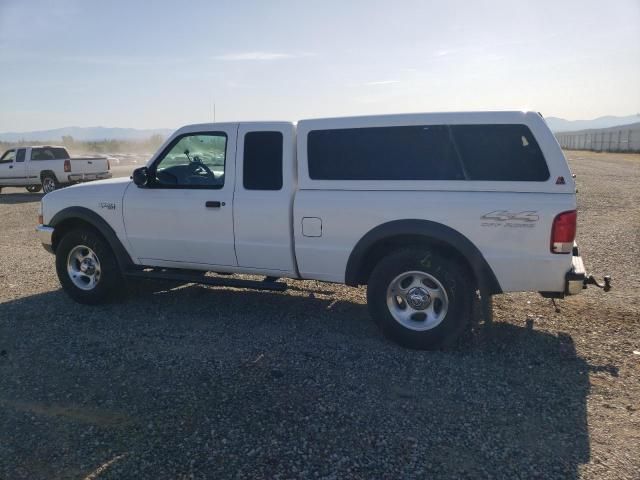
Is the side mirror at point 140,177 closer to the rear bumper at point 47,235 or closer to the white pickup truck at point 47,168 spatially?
the rear bumper at point 47,235

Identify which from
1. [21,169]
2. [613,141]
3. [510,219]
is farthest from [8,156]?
[613,141]

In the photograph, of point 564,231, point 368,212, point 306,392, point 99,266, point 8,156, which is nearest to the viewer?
point 306,392

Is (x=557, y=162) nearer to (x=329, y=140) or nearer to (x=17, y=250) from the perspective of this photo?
(x=329, y=140)

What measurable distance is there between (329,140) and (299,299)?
215 cm

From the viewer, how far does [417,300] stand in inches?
189

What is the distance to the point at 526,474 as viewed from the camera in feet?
9.91

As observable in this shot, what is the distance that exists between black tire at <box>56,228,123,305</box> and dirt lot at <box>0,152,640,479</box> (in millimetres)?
170

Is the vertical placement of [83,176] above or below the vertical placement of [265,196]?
below

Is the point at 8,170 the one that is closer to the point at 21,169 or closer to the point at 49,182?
the point at 21,169

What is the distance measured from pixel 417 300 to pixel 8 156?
20642 millimetres

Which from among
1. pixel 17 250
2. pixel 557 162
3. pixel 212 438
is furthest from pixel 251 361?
pixel 17 250

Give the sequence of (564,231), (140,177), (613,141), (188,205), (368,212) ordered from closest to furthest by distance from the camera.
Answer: (564,231), (368,212), (188,205), (140,177), (613,141)

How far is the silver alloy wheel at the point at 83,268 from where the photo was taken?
6172mm

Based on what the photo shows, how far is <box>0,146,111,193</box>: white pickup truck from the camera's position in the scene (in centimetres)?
1898
